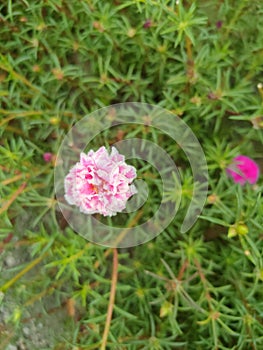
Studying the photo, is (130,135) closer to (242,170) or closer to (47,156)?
(47,156)

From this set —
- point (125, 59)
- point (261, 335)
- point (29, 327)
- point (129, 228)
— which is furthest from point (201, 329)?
Result: point (125, 59)

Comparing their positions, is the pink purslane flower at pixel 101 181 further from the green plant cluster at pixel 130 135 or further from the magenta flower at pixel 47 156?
A: the magenta flower at pixel 47 156

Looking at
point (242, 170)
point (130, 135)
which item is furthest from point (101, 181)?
point (242, 170)

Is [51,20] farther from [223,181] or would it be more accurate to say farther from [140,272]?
[140,272]

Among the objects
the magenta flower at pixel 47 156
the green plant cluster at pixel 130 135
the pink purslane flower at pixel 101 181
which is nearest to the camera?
the pink purslane flower at pixel 101 181

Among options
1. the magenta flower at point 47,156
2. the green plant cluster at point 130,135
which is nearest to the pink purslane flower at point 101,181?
the green plant cluster at point 130,135
